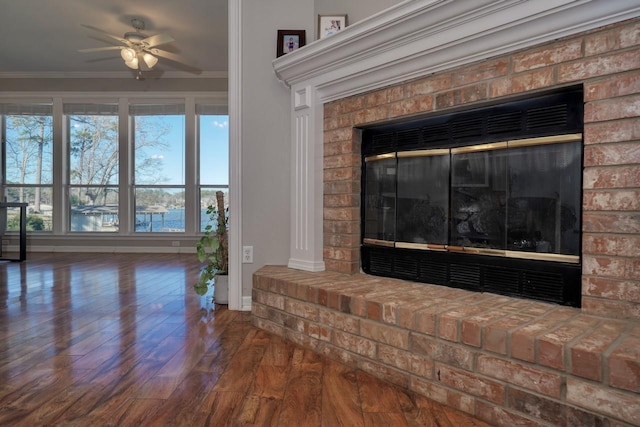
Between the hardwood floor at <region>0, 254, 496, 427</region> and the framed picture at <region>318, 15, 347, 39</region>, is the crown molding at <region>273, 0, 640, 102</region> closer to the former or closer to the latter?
the framed picture at <region>318, 15, 347, 39</region>

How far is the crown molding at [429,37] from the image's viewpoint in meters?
1.50

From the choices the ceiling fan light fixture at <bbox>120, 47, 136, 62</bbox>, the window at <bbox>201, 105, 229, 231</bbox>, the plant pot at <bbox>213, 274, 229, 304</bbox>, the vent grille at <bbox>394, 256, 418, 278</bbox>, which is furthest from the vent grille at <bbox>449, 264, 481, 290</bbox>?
the window at <bbox>201, 105, 229, 231</bbox>

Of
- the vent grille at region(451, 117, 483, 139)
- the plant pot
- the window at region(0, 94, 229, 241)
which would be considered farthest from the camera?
the window at region(0, 94, 229, 241)

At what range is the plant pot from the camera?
2.91 metres

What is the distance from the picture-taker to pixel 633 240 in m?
1.39

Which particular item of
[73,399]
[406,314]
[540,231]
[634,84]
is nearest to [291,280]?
[406,314]

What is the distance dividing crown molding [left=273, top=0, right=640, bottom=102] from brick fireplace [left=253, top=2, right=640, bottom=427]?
0.05m

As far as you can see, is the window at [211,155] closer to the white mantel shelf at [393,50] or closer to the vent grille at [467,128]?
the white mantel shelf at [393,50]

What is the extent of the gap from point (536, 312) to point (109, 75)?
22.1 feet

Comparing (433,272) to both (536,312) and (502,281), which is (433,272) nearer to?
(502,281)

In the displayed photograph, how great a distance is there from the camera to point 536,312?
153 cm

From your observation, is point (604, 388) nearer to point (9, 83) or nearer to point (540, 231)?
point (540, 231)

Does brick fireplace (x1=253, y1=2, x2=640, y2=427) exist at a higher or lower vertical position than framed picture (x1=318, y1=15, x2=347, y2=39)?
lower

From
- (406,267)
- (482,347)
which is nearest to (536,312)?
(482,347)
